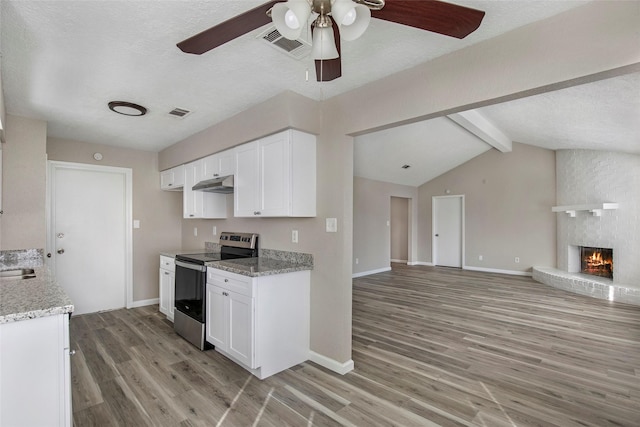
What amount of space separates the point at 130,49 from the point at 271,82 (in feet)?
3.21

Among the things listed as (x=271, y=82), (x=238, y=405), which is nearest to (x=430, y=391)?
(x=238, y=405)

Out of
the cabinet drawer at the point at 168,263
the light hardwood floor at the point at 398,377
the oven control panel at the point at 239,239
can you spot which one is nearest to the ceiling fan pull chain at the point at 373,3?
the light hardwood floor at the point at 398,377

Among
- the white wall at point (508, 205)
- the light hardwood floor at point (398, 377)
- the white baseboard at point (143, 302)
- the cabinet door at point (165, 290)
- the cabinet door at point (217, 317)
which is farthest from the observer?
the white wall at point (508, 205)

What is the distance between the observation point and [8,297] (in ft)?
5.51

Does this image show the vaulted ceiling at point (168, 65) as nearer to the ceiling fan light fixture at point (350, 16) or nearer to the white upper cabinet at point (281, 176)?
the white upper cabinet at point (281, 176)

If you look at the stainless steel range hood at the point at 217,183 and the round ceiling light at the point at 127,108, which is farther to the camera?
the stainless steel range hood at the point at 217,183

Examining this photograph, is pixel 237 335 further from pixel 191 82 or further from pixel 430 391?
pixel 191 82

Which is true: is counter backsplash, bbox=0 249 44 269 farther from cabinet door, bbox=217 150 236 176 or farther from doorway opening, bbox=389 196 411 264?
doorway opening, bbox=389 196 411 264

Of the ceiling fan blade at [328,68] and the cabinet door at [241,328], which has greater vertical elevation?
the ceiling fan blade at [328,68]

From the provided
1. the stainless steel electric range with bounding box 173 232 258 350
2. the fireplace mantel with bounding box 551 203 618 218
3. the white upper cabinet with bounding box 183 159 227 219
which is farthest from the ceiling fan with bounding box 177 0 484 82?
the fireplace mantel with bounding box 551 203 618 218

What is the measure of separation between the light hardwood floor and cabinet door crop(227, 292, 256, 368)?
18 cm

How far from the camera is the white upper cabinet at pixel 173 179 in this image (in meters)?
4.44

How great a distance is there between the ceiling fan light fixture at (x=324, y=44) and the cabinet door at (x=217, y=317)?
2.24 metres

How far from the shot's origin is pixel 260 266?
282cm
